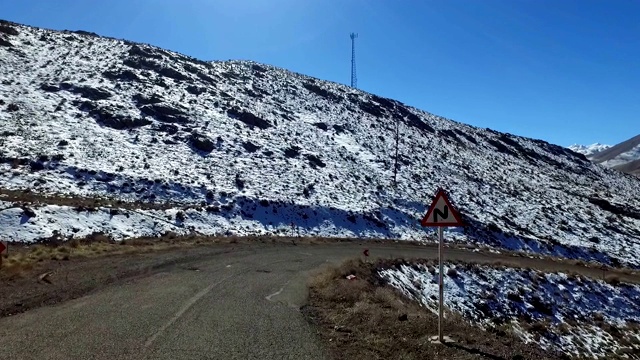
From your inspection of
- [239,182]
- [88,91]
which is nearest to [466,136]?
[239,182]

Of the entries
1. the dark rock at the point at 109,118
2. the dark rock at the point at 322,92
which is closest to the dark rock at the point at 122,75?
the dark rock at the point at 109,118

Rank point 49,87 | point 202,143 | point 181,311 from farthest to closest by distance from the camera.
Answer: point 49,87
point 202,143
point 181,311

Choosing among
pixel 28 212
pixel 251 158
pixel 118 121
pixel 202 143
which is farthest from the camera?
pixel 251 158

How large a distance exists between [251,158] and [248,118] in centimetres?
1131

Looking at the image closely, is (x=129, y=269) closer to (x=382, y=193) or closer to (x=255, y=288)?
(x=255, y=288)

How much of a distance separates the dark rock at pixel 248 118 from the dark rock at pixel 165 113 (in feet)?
21.6

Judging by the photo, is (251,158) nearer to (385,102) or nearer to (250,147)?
(250,147)

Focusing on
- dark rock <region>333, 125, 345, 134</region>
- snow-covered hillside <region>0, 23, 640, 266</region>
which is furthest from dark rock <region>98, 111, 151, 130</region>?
dark rock <region>333, 125, 345, 134</region>

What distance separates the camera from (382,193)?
42125 mm

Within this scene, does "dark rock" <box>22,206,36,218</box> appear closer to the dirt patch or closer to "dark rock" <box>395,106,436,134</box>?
the dirt patch

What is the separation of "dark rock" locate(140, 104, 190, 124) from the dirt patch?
38.1m

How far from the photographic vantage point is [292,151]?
46.5m

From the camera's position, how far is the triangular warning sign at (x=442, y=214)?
24.5ft

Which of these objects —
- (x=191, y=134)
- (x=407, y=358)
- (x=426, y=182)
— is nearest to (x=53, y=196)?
(x=191, y=134)
